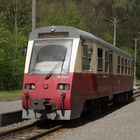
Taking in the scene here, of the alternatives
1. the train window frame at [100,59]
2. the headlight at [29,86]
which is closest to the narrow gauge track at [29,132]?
the headlight at [29,86]

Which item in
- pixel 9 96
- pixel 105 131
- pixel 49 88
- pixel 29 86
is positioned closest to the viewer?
pixel 105 131

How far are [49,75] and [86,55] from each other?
1831mm

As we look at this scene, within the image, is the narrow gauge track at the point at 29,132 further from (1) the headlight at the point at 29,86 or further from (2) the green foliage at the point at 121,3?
(2) the green foliage at the point at 121,3

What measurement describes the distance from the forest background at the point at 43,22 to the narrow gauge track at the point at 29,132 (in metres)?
26.2

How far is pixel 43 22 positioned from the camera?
59.3 meters

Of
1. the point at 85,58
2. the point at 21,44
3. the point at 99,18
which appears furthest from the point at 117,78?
the point at 99,18

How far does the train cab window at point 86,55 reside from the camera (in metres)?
17.1

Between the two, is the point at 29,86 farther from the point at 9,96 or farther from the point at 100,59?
the point at 9,96

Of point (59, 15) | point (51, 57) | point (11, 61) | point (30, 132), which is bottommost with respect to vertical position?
point (30, 132)

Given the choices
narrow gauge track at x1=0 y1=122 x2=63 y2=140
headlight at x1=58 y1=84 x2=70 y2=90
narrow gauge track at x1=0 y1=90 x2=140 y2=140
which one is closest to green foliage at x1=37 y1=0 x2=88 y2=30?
narrow gauge track at x1=0 y1=90 x2=140 y2=140

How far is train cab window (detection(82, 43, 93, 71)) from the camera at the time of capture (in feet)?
56.1

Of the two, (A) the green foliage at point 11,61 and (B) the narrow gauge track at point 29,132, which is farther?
(A) the green foliage at point 11,61

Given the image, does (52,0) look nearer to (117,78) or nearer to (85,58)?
(117,78)

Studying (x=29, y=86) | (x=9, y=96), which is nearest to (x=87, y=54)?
(x=29, y=86)
